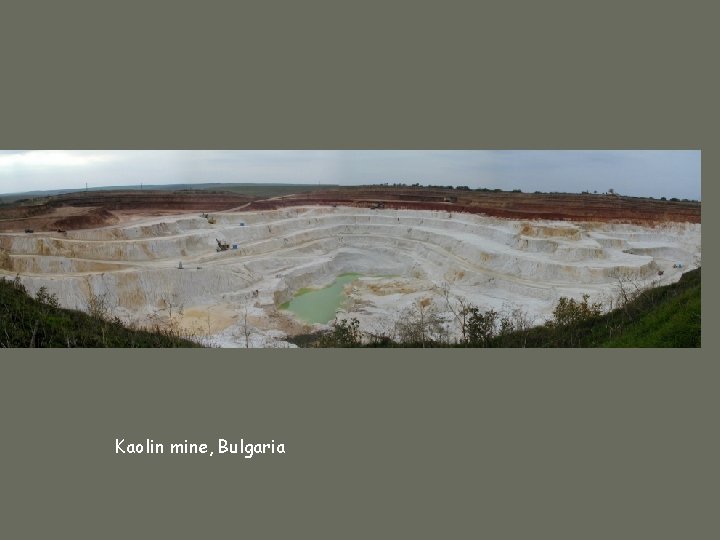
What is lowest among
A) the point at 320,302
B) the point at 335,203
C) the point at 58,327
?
the point at 58,327

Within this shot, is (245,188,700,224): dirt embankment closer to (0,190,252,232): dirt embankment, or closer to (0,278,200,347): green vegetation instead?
(0,190,252,232): dirt embankment

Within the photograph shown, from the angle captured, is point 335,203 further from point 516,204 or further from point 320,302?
point 516,204

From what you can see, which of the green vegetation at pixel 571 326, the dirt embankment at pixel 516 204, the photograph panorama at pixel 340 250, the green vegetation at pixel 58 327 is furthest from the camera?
the dirt embankment at pixel 516 204

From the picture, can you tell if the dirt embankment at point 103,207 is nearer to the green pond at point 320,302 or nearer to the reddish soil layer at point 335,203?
the reddish soil layer at point 335,203

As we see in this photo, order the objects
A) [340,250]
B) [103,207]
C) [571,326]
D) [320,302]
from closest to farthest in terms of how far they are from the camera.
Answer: [571,326]
[103,207]
[320,302]
[340,250]

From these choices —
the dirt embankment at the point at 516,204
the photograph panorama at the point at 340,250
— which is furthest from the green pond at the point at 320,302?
the dirt embankment at the point at 516,204

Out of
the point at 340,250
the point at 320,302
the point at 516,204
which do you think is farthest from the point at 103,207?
the point at 516,204

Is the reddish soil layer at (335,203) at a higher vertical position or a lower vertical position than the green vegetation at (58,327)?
higher

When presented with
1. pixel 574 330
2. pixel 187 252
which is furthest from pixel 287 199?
pixel 574 330
